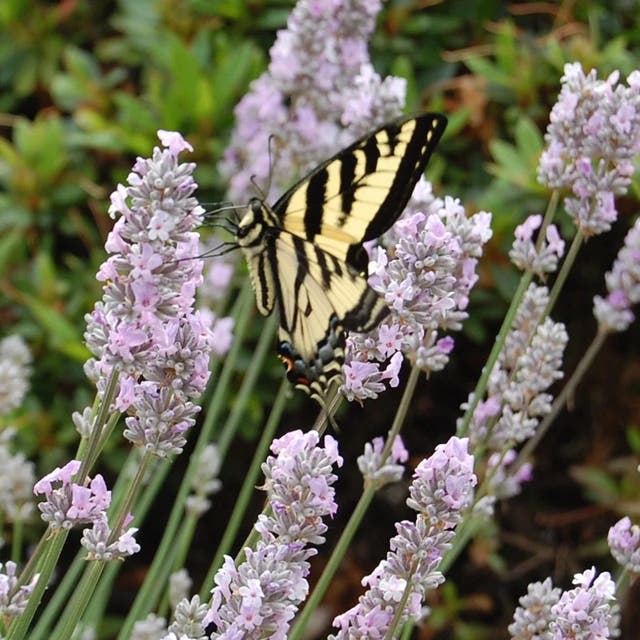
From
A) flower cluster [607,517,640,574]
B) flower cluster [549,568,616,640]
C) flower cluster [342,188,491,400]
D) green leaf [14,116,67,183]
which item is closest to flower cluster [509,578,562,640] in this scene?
flower cluster [607,517,640,574]

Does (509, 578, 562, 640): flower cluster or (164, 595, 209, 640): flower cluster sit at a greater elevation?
(509, 578, 562, 640): flower cluster

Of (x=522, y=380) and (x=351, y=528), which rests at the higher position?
(x=522, y=380)

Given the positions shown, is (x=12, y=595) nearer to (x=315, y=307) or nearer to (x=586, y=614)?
(x=315, y=307)

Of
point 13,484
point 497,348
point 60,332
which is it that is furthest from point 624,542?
point 60,332

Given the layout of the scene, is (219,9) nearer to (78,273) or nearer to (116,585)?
(78,273)

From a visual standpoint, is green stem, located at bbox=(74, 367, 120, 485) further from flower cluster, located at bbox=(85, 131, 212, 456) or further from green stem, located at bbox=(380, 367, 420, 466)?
green stem, located at bbox=(380, 367, 420, 466)
